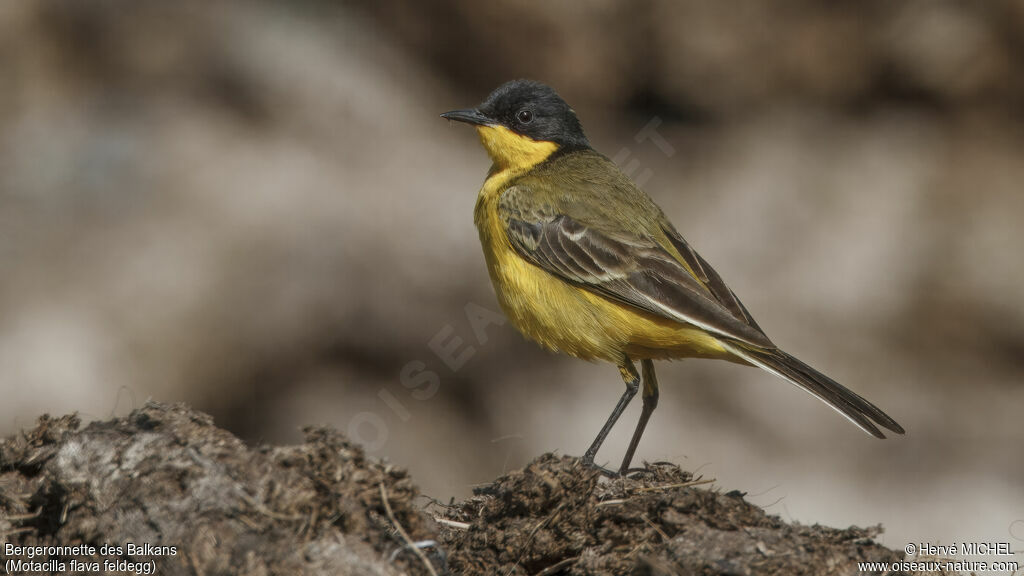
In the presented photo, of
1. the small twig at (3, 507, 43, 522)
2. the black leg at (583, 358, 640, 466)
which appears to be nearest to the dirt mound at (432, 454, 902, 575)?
the black leg at (583, 358, 640, 466)

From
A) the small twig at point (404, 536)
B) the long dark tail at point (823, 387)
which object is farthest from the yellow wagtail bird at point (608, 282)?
the small twig at point (404, 536)

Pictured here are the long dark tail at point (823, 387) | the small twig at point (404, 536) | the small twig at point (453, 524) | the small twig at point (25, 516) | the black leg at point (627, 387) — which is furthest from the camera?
the black leg at point (627, 387)

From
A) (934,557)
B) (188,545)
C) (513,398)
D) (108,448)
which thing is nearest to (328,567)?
(188,545)

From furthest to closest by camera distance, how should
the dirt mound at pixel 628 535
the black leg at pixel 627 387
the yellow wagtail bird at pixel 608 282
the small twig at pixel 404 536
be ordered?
the black leg at pixel 627 387 < the yellow wagtail bird at pixel 608 282 < the dirt mound at pixel 628 535 < the small twig at pixel 404 536

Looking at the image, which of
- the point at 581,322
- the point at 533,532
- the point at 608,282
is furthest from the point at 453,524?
the point at 608,282

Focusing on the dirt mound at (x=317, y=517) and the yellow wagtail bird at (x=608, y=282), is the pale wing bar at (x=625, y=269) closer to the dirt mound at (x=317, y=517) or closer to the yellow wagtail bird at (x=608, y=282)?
the yellow wagtail bird at (x=608, y=282)

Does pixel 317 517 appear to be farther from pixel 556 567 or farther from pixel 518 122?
pixel 518 122

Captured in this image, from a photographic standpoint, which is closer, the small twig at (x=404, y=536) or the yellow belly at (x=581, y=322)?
the small twig at (x=404, y=536)
